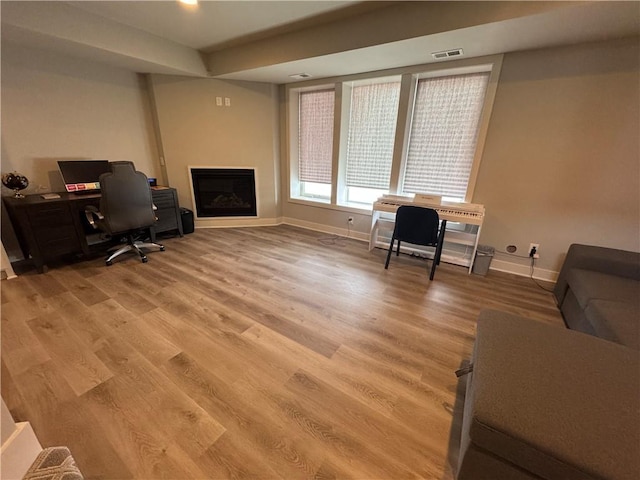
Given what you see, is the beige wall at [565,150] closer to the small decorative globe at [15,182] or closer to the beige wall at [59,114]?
the beige wall at [59,114]

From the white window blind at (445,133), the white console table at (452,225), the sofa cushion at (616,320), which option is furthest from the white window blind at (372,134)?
the sofa cushion at (616,320)

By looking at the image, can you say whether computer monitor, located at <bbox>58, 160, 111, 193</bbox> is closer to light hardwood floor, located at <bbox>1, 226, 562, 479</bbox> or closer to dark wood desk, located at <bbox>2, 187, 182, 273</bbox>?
dark wood desk, located at <bbox>2, 187, 182, 273</bbox>

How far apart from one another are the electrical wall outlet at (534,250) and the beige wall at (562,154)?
4cm

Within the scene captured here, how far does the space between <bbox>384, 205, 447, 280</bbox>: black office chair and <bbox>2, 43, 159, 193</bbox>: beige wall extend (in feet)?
13.0

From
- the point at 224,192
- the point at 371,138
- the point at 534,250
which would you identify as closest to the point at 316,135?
the point at 371,138

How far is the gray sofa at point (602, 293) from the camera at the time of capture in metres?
1.45

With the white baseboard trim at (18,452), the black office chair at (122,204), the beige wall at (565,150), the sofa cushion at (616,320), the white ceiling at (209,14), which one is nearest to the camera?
the white baseboard trim at (18,452)

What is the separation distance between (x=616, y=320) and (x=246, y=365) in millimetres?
2233

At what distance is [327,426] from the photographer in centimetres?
127

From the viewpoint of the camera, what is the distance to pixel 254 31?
283cm

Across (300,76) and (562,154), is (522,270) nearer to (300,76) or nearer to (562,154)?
(562,154)

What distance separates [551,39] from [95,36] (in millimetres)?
4309

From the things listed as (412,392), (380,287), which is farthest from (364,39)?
(412,392)

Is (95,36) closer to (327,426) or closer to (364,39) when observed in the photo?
(364,39)
